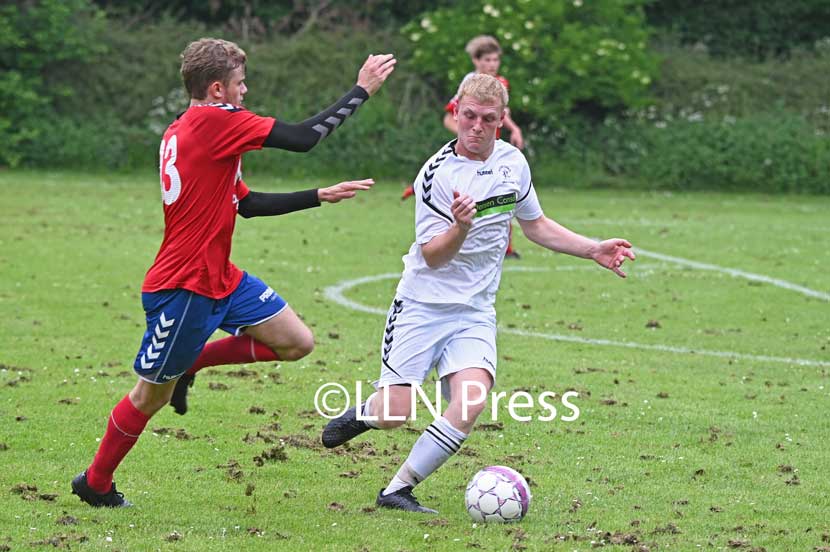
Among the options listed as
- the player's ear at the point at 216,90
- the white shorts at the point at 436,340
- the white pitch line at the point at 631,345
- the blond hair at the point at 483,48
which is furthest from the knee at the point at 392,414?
the blond hair at the point at 483,48

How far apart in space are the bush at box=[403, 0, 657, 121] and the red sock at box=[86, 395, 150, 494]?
20370mm

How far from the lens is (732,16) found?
31500mm

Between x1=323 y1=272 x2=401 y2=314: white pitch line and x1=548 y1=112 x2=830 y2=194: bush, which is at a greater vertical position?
x1=323 y1=272 x2=401 y2=314: white pitch line

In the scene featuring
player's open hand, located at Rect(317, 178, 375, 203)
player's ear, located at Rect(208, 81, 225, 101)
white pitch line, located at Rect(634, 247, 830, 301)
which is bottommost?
white pitch line, located at Rect(634, 247, 830, 301)

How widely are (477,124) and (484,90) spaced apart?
0.50 feet

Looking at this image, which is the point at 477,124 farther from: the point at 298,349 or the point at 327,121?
the point at 298,349

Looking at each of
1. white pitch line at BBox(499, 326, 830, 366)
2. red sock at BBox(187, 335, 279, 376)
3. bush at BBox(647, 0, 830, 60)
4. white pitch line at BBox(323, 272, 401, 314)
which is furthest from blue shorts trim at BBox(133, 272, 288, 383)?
bush at BBox(647, 0, 830, 60)

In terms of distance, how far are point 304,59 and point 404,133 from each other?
10.7ft

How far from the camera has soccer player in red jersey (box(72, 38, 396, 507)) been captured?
5621 millimetres

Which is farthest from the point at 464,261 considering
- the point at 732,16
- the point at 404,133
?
the point at 732,16

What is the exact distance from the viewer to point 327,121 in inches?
230

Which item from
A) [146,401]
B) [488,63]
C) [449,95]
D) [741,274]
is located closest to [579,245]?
[146,401]

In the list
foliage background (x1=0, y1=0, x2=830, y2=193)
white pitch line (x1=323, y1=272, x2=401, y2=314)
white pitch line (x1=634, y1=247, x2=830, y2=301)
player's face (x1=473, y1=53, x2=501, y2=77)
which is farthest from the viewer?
foliage background (x1=0, y1=0, x2=830, y2=193)

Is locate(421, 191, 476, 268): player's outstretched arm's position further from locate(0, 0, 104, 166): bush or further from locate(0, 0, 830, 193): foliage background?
locate(0, 0, 104, 166): bush
